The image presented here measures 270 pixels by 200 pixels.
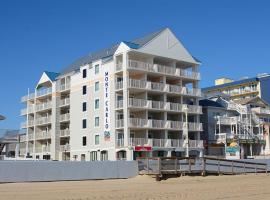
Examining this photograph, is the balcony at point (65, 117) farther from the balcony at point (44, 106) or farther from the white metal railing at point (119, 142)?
the white metal railing at point (119, 142)

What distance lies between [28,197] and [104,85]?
34626 mm

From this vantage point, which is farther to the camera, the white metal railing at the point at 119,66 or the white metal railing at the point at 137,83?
the white metal railing at the point at 119,66

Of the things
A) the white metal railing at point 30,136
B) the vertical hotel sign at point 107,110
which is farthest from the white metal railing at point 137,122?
the white metal railing at point 30,136

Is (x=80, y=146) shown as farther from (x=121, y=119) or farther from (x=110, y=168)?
(x=110, y=168)

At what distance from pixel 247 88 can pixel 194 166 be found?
55220 millimetres

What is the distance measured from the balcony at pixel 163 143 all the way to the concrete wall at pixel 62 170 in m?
14.7

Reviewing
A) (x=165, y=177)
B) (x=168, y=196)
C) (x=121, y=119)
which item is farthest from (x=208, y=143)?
(x=168, y=196)

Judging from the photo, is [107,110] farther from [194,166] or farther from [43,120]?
[194,166]

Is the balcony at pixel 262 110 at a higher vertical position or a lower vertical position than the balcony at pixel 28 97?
lower

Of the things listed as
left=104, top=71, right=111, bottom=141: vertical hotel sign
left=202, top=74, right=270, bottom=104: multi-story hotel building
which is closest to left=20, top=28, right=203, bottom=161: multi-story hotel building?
left=104, top=71, right=111, bottom=141: vertical hotel sign

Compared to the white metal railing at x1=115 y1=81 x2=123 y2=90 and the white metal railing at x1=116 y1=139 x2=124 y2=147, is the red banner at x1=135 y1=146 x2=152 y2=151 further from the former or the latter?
the white metal railing at x1=115 y1=81 x2=123 y2=90

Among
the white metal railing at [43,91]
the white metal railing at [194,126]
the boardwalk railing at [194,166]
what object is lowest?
the boardwalk railing at [194,166]

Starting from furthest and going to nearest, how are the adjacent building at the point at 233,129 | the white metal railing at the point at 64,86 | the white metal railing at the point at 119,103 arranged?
the white metal railing at the point at 64,86
the adjacent building at the point at 233,129
the white metal railing at the point at 119,103

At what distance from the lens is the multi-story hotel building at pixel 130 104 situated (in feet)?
172
